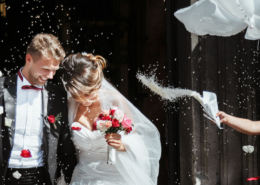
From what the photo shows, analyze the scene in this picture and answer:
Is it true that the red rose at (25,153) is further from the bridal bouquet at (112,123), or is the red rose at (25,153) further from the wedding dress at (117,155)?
the bridal bouquet at (112,123)

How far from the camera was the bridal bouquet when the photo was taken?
7.48 feet

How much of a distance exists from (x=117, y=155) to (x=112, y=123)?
14.6 inches

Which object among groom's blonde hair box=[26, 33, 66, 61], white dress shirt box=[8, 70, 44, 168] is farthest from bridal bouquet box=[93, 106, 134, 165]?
groom's blonde hair box=[26, 33, 66, 61]

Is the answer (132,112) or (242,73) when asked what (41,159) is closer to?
(132,112)

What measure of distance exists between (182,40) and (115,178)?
5.62ft

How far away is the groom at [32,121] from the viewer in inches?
92.1

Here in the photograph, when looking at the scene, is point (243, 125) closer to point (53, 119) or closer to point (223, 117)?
point (223, 117)

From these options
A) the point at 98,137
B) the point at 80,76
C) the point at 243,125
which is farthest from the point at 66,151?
the point at 243,125

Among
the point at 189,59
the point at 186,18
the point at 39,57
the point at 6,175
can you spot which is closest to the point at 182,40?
the point at 189,59

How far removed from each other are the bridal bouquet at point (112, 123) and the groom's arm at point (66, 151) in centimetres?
33

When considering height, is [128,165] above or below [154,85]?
below

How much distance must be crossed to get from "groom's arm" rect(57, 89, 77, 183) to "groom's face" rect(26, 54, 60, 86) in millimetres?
306

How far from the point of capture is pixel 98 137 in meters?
2.46

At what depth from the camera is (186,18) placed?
8.92 feet
